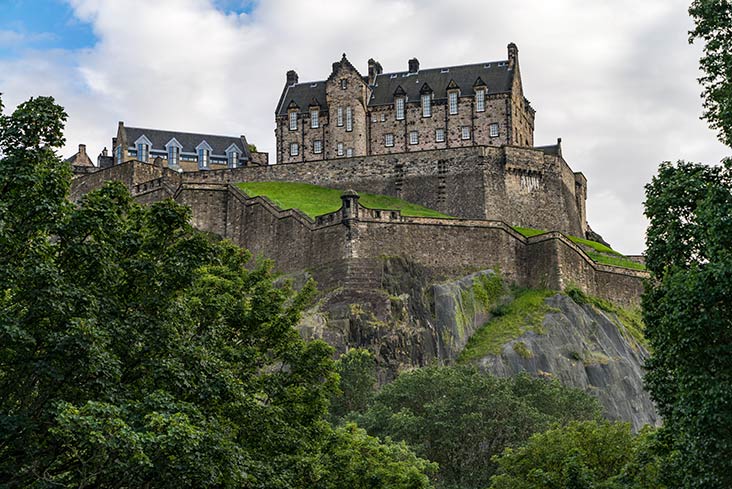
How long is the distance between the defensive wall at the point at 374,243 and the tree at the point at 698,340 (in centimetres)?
4263

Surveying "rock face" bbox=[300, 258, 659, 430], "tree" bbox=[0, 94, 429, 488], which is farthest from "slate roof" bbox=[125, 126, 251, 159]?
"tree" bbox=[0, 94, 429, 488]

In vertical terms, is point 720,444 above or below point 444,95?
below

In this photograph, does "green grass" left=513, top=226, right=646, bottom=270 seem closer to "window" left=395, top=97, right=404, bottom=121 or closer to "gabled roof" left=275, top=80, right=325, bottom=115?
"window" left=395, top=97, right=404, bottom=121

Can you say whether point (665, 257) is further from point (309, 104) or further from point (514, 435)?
point (309, 104)

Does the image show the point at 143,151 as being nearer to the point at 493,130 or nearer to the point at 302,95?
the point at 302,95

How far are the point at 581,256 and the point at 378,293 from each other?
16337 millimetres

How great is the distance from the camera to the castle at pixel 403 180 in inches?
2753

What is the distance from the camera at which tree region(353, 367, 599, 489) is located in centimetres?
5128

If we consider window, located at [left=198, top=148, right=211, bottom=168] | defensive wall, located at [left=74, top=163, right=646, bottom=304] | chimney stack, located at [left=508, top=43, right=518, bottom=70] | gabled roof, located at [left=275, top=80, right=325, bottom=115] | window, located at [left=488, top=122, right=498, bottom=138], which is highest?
chimney stack, located at [left=508, top=43, right=518, bottom=70]

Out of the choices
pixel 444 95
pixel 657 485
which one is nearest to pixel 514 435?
pixel 657 485

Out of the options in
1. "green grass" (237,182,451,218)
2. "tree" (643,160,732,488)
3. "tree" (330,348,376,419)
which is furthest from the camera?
"green grass" (237,182,451,218)

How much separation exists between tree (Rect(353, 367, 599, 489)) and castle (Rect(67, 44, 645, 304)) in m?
11.7

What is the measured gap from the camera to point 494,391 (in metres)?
54.6

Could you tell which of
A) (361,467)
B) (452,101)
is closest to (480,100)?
(452,101)
